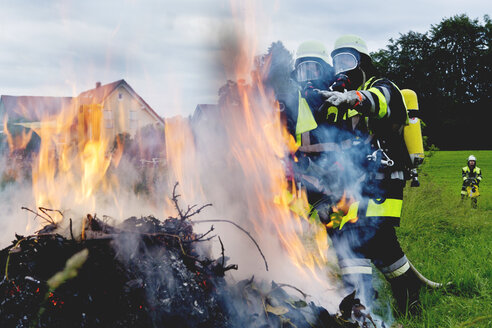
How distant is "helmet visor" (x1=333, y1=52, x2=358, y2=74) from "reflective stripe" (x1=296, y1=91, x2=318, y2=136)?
1.38ft

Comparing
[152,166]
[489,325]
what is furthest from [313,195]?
[152,166]

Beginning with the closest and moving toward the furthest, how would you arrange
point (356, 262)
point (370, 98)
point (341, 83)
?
point (370, 98), point (356, 262), point (341, 83)

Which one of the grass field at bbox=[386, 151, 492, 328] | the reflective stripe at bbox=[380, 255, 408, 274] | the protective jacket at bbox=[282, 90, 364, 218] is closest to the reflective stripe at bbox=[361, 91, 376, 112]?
the protective jacket at bbox=[282, 90, 364, 218]

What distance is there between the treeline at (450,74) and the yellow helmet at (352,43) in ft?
130

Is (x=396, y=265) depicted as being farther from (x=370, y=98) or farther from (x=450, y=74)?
(x=450, y=74)

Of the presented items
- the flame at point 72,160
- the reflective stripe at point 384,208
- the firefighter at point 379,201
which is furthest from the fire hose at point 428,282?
the flame at point 72,160

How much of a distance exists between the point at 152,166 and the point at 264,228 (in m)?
2.37

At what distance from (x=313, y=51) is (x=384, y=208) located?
1587mm

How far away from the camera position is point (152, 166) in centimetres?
594

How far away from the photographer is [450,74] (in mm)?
42656

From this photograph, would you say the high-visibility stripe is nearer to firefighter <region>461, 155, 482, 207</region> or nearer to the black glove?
the black glove

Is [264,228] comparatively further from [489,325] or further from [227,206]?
[489,325]

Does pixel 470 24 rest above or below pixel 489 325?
above

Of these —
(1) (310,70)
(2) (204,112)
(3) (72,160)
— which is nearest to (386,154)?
(1) (310,70)
